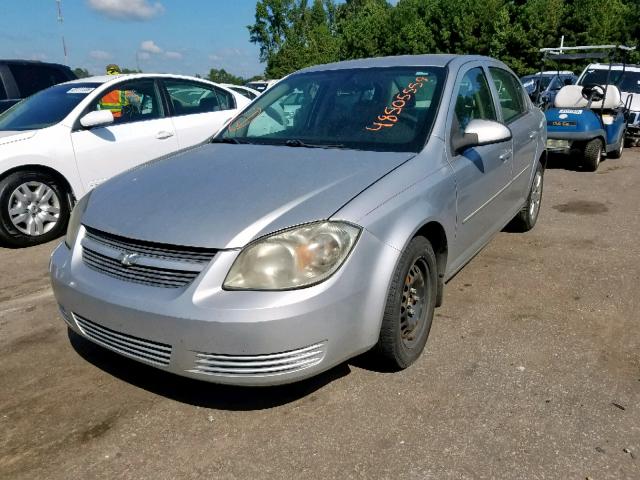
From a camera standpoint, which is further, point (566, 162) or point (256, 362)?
point (566, 162)

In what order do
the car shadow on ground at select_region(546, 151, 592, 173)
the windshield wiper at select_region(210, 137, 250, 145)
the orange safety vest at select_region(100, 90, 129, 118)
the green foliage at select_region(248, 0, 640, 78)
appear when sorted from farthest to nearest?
the green foliage at select_region(248, 0, 640, 78) < the car shadow on ground at select_region(546, 151, 592, 173) < the orange safety vest at select_region(100, 90, 129, 118) < the windshield wiper at select_region(210, 137, 250, 145)

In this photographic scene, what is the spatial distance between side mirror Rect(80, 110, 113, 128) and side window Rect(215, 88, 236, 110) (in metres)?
1.67

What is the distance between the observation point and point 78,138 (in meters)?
5.45

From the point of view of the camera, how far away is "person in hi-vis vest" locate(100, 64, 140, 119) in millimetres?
5828

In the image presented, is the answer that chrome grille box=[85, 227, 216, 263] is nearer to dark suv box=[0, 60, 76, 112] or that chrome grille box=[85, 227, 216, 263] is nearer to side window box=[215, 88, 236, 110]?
side window box=[215, 88, 236, 110]

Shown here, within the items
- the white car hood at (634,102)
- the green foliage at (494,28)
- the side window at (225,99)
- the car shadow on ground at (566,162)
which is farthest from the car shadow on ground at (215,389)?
the green foliage at (494,28)

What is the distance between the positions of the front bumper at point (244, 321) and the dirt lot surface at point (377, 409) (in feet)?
1.05

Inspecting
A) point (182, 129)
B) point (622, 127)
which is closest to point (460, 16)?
point (622, 127)

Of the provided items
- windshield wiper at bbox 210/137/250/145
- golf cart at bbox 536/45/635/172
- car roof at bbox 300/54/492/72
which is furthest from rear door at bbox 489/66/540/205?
golf cart at bbox 536/45/635/172

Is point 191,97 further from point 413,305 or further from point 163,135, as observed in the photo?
point 413,305

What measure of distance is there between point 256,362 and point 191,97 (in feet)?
16.5

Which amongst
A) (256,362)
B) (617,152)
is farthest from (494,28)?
(256,362)

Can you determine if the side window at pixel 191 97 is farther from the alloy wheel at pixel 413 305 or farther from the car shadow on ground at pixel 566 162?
the car shadow on ground at pixel 566 162

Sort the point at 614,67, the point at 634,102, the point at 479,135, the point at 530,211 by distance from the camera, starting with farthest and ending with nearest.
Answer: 1. the point at 614,67
2. the point at 634,102
3. the point at 530,211
4. the point at 479,135
